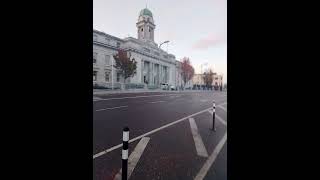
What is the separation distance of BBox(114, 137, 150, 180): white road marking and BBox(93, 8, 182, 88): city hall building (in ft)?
120

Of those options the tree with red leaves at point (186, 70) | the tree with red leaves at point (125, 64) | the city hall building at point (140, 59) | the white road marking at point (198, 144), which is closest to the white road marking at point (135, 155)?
the white road marking at point (198, 144)

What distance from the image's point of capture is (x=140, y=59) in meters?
53.6

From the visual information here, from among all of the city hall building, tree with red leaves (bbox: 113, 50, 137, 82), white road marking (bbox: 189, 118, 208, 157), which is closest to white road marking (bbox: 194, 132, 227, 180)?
white road marking (bbox: 189, 118, 208, 157)

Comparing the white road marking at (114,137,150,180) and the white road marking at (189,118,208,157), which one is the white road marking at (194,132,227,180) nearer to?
the white road marking at (189,118,208,157)

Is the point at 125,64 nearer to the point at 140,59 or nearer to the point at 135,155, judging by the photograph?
the point at 140,59

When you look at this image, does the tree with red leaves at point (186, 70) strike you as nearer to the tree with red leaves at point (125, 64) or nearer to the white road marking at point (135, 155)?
the tree with red leaves at point (125, 64)

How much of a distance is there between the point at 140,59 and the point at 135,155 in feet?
165

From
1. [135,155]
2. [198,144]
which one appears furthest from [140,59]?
[135,155]

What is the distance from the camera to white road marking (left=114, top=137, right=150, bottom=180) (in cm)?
359
